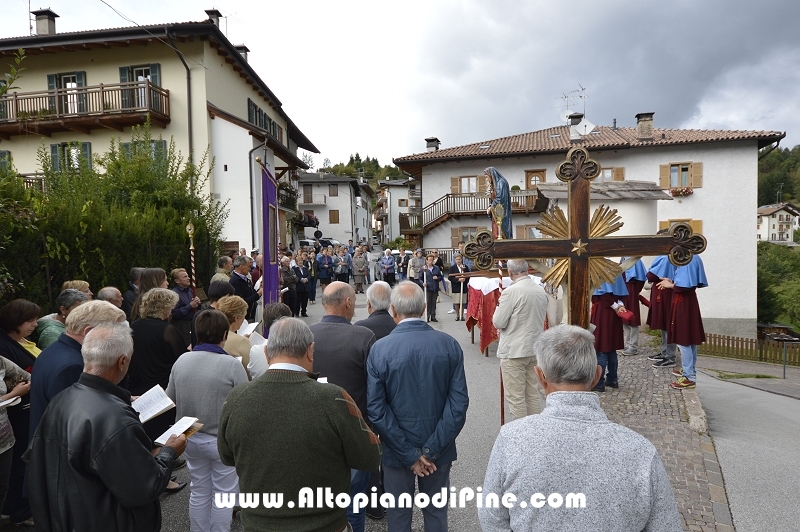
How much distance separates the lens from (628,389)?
7.07m

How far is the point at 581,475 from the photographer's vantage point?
168cm

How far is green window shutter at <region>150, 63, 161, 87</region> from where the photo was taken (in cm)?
1925

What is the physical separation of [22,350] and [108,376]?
2180 mm

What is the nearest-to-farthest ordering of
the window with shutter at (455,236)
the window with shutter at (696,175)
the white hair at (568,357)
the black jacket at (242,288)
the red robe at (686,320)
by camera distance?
the white hair at (568,357) → the red robe at (686,320) → the black jacket at (242,288) → the window with shutter at (696,175) → the window with shutter at (455,236)

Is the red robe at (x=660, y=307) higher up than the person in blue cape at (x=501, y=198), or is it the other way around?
the person in blue cape at (x=501, y=198)

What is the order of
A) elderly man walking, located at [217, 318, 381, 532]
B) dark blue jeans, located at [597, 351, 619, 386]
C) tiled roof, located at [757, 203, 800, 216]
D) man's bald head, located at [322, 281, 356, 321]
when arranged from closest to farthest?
elderly man walking, located at [217, 318, 381, 532], man's bald head, located at [322, 281, 356, 321], dark blue jeans, located at [597, 351, 619, 386], tiled roof, located at [757, 203, 800, 216]

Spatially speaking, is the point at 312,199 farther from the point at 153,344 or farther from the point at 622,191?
the point at 153,344

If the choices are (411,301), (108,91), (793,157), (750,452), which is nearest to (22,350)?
(411,301)

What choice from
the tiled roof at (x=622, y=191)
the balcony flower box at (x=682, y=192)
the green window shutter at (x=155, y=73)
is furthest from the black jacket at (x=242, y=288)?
the balcony flower box at (x=682, y=192)

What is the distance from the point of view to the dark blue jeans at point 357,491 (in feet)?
11.4

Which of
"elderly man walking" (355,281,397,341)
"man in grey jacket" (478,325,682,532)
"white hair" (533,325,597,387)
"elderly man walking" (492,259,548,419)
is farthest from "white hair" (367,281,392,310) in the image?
"man in grey jacket" (478,325,682,532)

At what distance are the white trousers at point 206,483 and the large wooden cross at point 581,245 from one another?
2.28m

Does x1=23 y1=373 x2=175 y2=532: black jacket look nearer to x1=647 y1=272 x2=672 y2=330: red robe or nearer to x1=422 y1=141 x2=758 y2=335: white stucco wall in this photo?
x1=647 y1=272 x2=672 y2=330: red robe

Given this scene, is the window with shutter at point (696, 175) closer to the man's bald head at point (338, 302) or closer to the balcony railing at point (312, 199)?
the man's bald head at point (338, 302)
